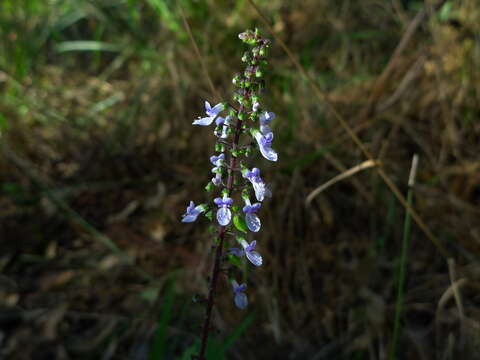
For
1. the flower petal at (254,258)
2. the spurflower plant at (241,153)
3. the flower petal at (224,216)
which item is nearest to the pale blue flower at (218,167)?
the spurflower plant at (241,153)

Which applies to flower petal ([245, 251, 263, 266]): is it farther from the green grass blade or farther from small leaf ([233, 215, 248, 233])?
the green grass blade

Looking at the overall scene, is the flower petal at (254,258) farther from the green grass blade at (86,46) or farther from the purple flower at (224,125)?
the green grass blade at (86,46)

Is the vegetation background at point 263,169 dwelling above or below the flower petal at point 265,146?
above

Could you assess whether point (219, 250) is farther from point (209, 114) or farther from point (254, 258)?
point (209, 114)

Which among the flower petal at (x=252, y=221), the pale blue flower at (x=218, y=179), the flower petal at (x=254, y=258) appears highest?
the pale blue flower at (x=218, y=179)

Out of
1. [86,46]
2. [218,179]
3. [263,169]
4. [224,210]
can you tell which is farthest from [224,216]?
[86,46]

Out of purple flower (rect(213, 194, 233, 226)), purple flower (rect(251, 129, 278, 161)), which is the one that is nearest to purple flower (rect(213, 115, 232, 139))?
purple flower (rect(251, 129, 278, 161))

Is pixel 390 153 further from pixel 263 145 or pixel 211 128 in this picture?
pixel 263 145
